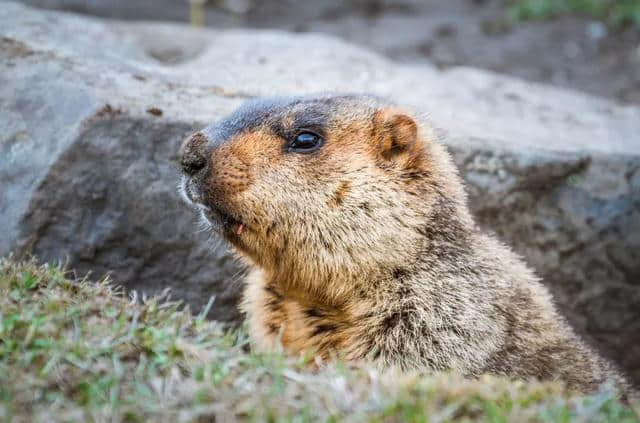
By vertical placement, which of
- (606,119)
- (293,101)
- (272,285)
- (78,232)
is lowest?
(78,232)

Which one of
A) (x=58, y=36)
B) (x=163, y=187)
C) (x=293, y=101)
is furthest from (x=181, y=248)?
(x=58, y=36)

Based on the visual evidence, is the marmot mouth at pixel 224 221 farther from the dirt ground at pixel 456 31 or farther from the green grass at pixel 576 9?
the green grass at pixel 576 9

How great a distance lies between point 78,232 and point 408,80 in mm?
3551

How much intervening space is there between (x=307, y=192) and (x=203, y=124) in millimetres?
1426

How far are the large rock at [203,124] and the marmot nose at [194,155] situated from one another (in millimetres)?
1047

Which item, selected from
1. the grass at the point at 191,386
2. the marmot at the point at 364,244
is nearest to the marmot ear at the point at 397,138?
the marmot at the point at 364,244

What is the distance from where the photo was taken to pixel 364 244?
4.12 m

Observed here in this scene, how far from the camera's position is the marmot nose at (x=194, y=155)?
4125 mm

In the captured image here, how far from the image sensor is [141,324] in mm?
3316

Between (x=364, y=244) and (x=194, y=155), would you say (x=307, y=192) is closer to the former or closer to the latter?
(x=364, y=244)

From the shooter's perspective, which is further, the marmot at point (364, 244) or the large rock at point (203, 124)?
the large rock at point (203, 124)

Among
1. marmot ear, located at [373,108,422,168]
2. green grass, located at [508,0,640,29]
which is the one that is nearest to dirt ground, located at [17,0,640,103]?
green grass, located at [508,0,640,29]

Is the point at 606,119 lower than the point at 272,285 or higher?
higher

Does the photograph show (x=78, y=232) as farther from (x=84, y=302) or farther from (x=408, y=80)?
(x=408, y=80)
